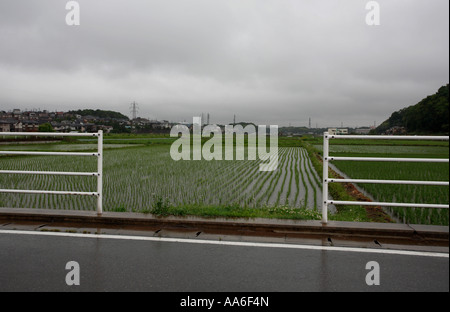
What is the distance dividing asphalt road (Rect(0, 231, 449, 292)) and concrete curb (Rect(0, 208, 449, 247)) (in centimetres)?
56

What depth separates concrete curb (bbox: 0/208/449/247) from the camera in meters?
4.24

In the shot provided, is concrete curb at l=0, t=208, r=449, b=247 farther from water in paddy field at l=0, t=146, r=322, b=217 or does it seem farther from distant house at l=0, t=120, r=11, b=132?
distant house at l=0, t=120, r=11, b=132

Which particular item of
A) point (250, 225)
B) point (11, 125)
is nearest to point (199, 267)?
point (250, 225)

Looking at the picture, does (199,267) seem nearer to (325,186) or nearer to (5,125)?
(325,186)

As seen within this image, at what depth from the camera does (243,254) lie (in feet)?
12.2

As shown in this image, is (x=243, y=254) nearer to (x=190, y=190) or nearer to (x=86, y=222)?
(x=86, y=222)

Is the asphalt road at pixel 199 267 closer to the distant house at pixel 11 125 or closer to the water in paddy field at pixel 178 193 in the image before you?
the water in paddy field at pixel 178 193

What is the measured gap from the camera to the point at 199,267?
3346 mm

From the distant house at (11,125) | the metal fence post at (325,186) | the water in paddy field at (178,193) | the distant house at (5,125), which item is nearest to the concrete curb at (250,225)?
the metal fence post at (325,186)

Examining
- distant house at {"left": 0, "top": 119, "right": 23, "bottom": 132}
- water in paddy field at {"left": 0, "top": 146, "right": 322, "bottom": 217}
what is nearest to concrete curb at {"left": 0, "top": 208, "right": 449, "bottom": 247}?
water in paddy field at {"left": 0, "top": 146, "right": 322, "bottom": 217}

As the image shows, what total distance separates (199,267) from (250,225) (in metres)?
1.43

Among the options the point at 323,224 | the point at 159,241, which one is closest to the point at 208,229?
the point at 159,241

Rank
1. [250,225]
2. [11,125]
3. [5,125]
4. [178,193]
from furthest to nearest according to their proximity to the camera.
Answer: [11,125]
[5,125]
[178,193]
[250,225]

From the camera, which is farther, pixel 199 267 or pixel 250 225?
pixel 250 225
